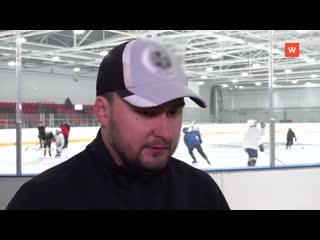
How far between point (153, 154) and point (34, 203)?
21cm

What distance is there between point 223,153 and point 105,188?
20.8 ft

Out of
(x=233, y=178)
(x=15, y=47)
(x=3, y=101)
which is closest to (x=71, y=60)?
(x=3, y=101)

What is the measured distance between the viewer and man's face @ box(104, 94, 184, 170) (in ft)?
1.84

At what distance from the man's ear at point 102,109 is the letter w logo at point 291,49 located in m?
3.48

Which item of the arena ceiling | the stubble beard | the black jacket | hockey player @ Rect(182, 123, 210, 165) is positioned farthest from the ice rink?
the stubble beard

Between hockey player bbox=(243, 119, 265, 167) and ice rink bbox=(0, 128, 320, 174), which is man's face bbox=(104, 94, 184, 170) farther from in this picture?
hockey player bbox=(243, 119, 265, 167)

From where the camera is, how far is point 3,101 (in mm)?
5906

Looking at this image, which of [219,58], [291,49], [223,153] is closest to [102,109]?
[291,49]

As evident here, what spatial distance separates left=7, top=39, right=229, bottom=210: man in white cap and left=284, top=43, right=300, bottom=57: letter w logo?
338 centimetres

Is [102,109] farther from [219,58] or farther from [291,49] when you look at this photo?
[219,58]

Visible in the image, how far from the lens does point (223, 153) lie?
22.5 ft

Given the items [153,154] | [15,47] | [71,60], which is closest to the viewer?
[153,154]
